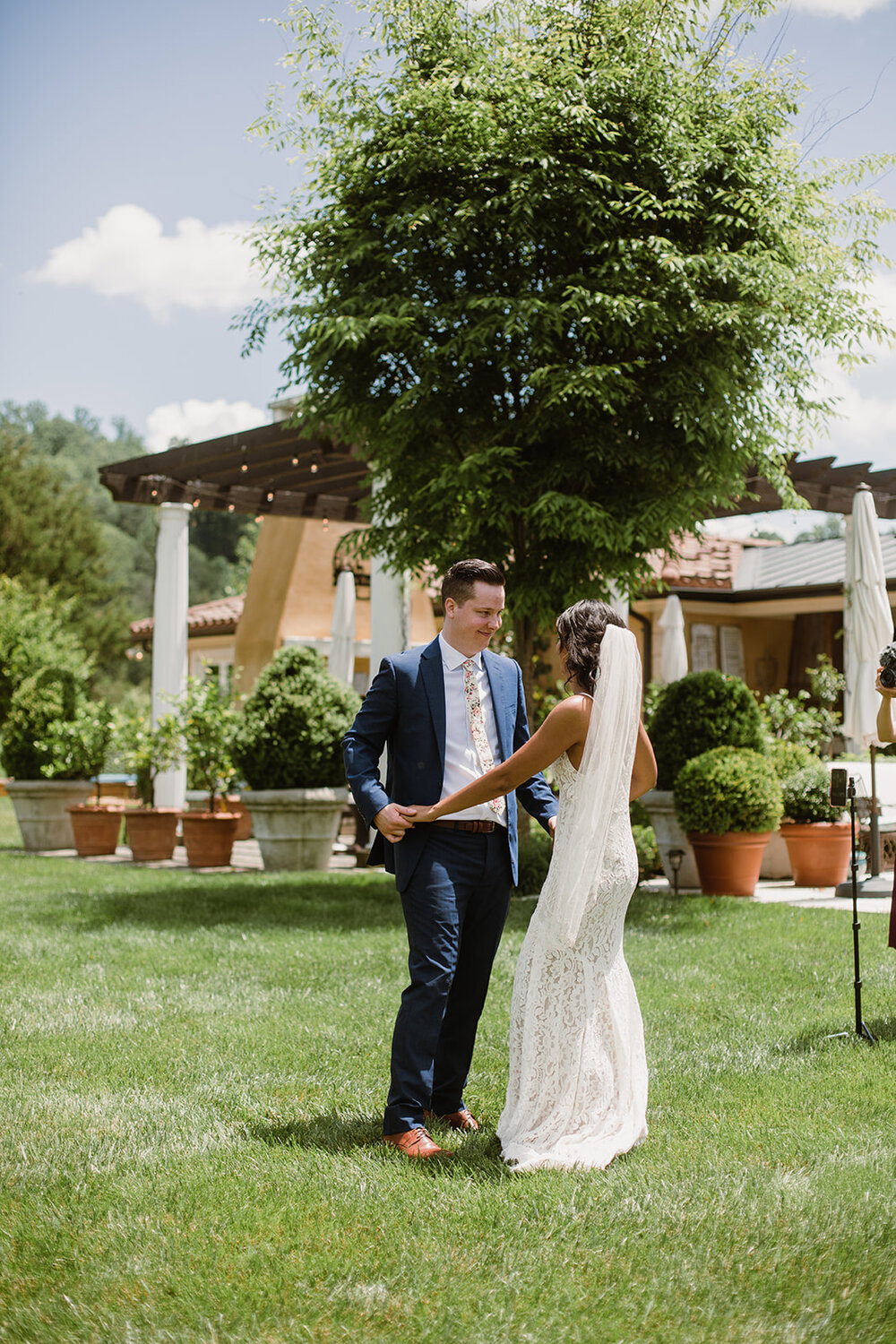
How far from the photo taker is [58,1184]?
3.77 m

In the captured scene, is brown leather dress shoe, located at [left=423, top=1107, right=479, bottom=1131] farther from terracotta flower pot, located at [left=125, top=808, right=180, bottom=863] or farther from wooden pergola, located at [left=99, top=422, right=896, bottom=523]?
terracotta flower pot, located at [left=125, top=808, right=180, bottom=863]

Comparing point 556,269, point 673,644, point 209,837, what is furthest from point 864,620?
point 209,837

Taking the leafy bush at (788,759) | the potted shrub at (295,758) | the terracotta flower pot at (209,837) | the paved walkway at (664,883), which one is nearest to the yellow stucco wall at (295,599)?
the paved walkway at (664,883)

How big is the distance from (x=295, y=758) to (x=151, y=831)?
2.50 meters

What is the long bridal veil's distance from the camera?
13.0ft

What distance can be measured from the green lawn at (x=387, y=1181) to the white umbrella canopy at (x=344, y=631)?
10.4 m

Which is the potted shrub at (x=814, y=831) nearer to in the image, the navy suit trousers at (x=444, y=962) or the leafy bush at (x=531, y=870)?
the leafy bush at (x=531, y=870)

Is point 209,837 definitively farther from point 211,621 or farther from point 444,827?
point 211,621

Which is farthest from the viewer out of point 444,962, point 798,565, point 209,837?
point 798,565

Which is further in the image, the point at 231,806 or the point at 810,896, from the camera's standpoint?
the point at 231,806

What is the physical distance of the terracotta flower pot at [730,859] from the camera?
1010 centimetres

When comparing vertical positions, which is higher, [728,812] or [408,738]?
[408,738]

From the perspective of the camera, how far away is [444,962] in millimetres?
4117

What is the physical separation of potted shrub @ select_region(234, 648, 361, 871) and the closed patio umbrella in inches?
199
